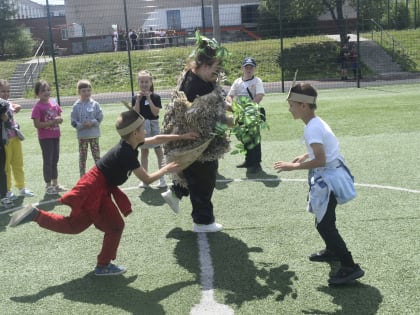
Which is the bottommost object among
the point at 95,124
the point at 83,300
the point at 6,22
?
the point at 83,300

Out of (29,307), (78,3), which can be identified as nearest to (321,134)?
(29,307)

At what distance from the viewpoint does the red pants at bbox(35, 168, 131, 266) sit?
189 inches

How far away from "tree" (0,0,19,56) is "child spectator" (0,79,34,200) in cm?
2470

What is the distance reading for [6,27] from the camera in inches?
1195

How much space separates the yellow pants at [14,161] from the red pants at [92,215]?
314cm

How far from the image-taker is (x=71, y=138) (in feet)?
42.3

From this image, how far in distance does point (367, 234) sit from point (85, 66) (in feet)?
88.8

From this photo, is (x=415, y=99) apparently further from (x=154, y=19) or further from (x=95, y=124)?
(x=154, y=19)

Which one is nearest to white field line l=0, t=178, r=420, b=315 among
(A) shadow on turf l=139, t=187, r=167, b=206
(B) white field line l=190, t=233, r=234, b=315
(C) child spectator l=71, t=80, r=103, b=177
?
(B) white field line l=190, t=233, r=234, b=315

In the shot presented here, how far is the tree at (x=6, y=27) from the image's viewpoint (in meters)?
30.0

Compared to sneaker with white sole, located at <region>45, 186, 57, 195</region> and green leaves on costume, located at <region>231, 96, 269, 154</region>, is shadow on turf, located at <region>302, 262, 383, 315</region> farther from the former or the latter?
sneaker with white sole, located at <region>45, 186, 57, 195</region>

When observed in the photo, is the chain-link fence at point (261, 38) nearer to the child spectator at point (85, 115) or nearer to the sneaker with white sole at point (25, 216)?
the child spectator at point (85, 115)

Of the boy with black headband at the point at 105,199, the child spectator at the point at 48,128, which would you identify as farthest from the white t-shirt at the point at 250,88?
the boy with black headband at the point at 105,199

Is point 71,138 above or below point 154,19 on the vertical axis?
below
